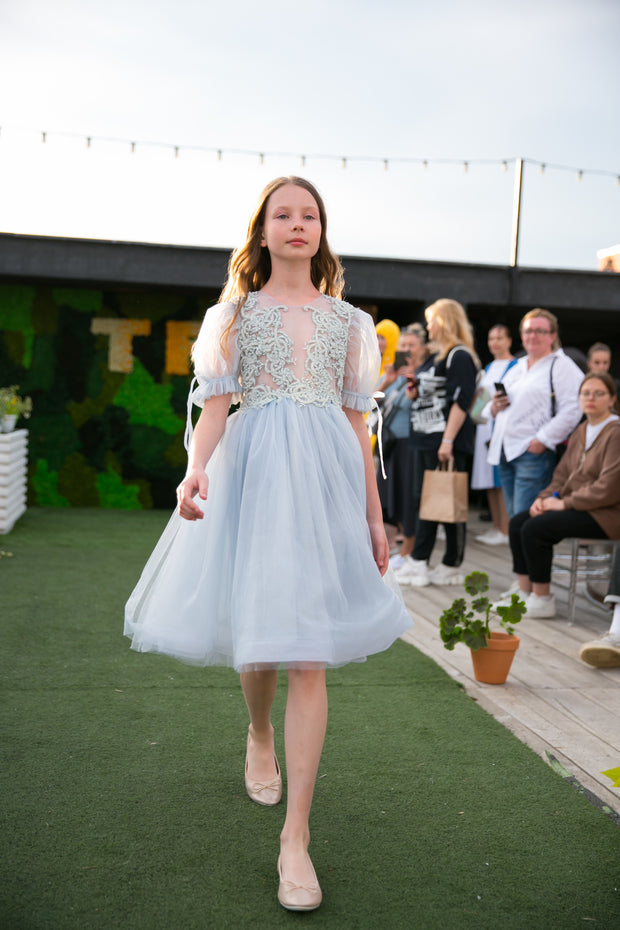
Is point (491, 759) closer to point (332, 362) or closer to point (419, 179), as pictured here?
point (332, 362)

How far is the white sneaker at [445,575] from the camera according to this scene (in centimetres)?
610

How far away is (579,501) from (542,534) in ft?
0.96

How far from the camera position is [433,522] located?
603cm

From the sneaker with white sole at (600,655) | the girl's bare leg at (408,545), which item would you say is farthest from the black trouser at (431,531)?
the sneaker with white sole at (600,655)

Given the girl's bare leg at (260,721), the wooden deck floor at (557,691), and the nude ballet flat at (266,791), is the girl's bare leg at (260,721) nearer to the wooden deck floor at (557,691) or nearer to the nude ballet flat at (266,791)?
the nude ballet flat at (266,791)

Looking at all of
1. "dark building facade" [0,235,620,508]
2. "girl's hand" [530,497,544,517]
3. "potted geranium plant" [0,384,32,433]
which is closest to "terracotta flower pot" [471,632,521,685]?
"girl's hand" [530,497,544,517]

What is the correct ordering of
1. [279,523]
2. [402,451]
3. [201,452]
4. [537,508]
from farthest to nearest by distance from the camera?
[402,451] → [537,508] → [201,452] → [279,523]

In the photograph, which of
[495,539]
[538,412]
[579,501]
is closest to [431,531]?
[538,412]

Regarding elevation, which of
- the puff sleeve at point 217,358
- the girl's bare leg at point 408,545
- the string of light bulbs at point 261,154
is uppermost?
the string of light bulbs at point 261,154

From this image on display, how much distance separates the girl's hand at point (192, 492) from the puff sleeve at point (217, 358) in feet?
0.81

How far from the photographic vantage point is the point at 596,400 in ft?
16.4

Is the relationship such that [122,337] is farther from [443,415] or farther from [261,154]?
[443,415]

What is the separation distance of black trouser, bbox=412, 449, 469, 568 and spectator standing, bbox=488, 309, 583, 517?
483 millimetres

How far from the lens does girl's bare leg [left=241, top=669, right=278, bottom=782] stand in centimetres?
242
